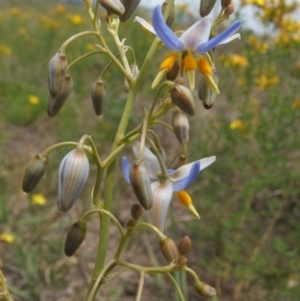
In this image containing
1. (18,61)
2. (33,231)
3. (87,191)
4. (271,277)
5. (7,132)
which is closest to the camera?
(271,277)

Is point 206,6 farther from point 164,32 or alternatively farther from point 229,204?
point 229,204

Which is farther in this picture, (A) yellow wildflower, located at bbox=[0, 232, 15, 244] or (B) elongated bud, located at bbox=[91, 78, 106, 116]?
(A) yellow wildflower, located at bbox=[0, 232, 15, 244]

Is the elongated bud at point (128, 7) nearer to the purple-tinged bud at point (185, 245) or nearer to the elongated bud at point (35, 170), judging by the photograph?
the elongated bud at point (35, 170)

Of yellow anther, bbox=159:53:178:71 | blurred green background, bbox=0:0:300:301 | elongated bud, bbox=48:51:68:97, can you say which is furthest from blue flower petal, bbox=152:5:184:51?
blurred green background, bbox=0:0:300:301

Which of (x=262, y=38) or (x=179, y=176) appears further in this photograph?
(x=262, y=38)

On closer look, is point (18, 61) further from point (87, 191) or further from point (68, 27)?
point (87, 191)

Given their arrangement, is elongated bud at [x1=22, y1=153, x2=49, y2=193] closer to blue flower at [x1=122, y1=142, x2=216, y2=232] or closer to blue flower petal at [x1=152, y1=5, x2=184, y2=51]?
blue flower at [x1=122, y1=142, x2=216, y2=232]

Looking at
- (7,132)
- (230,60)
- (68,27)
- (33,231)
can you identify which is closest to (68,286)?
(33,231)
